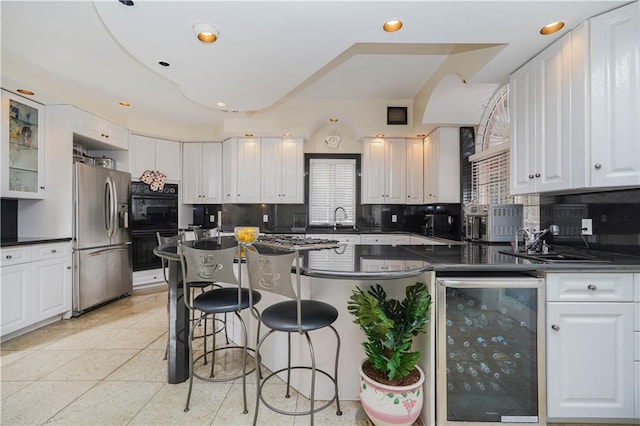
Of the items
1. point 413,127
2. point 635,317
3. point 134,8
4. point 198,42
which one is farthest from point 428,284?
point 413,127

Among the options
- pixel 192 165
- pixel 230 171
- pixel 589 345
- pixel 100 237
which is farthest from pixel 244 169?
pixel 589 345

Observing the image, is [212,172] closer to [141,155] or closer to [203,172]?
[203,172]

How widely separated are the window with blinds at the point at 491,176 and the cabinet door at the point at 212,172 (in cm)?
391

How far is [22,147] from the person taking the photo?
2961mm

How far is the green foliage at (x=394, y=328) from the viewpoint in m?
1.44

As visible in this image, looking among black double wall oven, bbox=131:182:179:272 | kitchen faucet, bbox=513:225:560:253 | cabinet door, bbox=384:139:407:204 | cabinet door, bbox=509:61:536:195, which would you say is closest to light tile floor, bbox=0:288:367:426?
black double wall oven, bbox=131:182:179:272

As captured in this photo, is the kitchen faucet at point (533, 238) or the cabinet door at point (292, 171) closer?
the kitchen faucet at point (533, 238)

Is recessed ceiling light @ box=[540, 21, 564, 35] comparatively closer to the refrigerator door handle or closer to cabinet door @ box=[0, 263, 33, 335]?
cabinet door @ box=[0, 263, 33, 335]

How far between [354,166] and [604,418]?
404 centimetres

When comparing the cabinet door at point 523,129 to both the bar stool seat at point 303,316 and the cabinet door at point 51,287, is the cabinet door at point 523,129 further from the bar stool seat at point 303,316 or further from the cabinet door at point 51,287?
the cabinet door at point 51,287

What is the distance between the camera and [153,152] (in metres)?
4.50

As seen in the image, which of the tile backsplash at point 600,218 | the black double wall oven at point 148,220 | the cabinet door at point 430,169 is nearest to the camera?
the tile backsplash at point 600,218

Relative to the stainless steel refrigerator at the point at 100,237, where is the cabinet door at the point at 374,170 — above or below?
above

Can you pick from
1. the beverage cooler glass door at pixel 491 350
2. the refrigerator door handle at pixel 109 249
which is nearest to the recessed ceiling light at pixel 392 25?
the beverage cooler glass door at pixel 491 350
